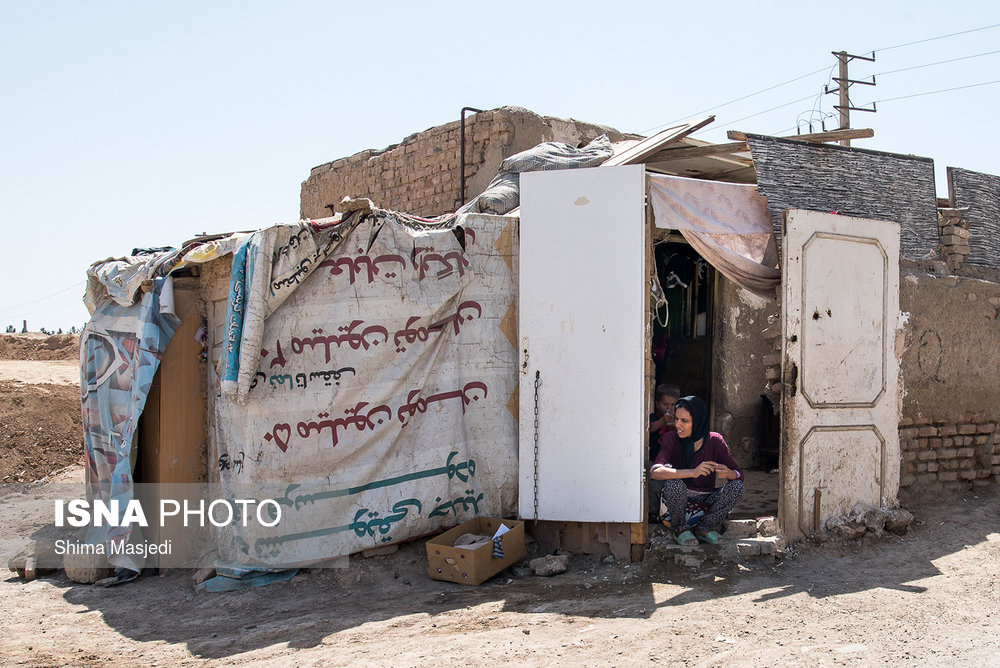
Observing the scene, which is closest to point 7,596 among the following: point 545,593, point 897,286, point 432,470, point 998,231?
point 432,470

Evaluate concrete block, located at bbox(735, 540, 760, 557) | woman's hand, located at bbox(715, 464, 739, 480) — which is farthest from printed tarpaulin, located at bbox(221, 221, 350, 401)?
concrete block, located at bbox(735, 540, 760, 557)

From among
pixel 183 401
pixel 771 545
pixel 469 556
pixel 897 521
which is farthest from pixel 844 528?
pixel 183 401

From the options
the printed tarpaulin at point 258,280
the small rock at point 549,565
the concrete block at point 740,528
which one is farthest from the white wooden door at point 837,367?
the printed tarpaulin at point 258,280

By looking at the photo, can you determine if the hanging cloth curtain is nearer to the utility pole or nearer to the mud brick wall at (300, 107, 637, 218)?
the mud brick wall at (300, 107, 637, 218)

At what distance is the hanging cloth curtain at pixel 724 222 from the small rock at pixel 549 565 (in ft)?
7.36

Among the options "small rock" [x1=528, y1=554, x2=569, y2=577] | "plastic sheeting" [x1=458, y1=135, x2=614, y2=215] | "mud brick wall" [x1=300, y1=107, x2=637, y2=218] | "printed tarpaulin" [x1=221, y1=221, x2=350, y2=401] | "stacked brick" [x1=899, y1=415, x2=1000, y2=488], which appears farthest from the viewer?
"mud brick wall" [x1=300, y1=107, x2=637, y2=218]

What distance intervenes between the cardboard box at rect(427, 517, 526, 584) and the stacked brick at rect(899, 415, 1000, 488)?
3.05 m

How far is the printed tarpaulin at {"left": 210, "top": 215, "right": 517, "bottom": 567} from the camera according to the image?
16.2ft

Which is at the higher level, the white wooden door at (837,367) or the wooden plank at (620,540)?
the white wooden door at (837,367)

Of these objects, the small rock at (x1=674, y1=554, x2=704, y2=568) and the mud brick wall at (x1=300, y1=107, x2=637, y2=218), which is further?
the mud brick wall at (x1=300, y1=107, x2=637, y2=218)

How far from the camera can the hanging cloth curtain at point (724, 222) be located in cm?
502

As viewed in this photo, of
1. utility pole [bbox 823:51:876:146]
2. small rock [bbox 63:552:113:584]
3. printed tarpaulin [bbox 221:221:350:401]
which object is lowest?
small rock [bbox 63:552:113:584]

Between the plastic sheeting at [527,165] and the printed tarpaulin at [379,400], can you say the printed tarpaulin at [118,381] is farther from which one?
the plastic sheeting at [527,165]

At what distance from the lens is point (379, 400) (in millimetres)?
5059
